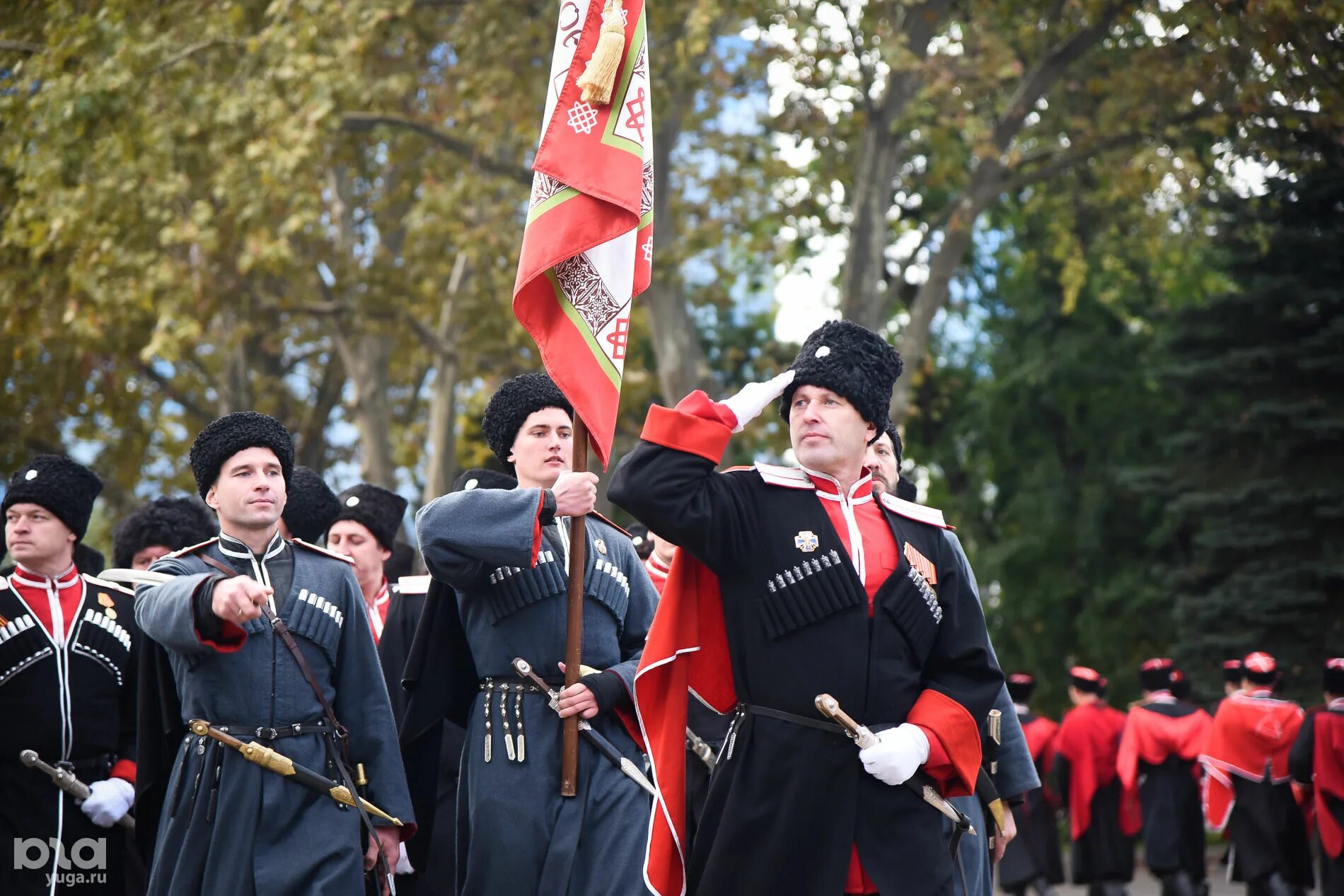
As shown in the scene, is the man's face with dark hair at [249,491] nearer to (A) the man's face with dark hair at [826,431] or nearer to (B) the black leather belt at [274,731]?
(B) the black leather belt at [274,731]

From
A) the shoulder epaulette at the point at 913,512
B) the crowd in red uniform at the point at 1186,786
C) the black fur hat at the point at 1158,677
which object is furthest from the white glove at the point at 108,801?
the black fur hat at the point at 1158,677

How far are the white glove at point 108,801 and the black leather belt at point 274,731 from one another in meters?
1.54

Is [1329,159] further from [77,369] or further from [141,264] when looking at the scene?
[77,369]

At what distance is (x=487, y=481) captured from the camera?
6688 mm

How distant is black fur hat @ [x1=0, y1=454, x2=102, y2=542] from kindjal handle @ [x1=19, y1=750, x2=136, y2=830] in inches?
39.2

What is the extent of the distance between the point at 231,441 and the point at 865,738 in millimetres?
2398

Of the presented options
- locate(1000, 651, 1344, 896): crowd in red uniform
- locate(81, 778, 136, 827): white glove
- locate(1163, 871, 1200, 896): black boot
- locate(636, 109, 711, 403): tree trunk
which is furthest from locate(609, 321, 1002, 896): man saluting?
locate(636, 109, 711, 403): tree trunk

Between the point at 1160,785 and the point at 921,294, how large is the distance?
517 cm

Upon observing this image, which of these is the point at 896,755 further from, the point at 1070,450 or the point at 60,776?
the point at 1070,450

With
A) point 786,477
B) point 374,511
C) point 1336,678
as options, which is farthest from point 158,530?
point 1336,678

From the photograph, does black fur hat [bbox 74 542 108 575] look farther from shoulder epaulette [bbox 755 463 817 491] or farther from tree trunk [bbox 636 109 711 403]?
tree trunk [bbox 636 109 711 403]

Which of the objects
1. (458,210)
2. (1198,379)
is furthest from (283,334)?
(1198,379)

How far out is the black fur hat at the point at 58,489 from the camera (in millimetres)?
6855

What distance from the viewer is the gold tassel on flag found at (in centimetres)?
580
